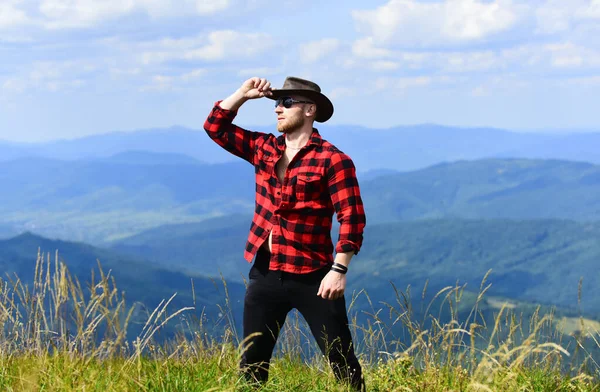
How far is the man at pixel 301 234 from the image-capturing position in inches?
164

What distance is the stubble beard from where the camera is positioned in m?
4.50

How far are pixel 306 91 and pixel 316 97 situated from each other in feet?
0.27

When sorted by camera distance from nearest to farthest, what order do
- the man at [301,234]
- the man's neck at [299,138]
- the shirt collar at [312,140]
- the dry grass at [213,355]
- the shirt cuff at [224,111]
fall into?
1. the dry grass at [213,355]
2. the man at [301,234]
3. the shirt collar at [312,140]
4. the man's neck at [299,138]
5. the shirt cuff at [224,111]

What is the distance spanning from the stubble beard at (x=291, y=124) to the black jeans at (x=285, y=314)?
77cm

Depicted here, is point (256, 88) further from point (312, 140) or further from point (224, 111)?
point (312, 140)

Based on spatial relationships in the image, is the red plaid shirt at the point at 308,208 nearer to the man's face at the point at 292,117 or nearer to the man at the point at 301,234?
the man at the point at 301,234

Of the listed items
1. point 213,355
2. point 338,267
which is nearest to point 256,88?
point 338,267

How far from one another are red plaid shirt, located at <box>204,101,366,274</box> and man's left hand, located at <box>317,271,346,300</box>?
0.15 meters

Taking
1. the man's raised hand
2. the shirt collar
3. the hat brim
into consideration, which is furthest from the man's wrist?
the man's raised hand

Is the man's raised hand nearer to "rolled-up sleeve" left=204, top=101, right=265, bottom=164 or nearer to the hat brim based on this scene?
the hat brim

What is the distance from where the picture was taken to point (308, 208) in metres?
4.31

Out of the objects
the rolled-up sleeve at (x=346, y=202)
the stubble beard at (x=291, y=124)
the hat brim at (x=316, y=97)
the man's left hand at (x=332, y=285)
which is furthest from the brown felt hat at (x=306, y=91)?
the man's left hand at (x=332, y=285)

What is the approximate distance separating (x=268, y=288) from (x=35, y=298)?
150 cm

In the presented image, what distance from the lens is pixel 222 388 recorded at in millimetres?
3553
